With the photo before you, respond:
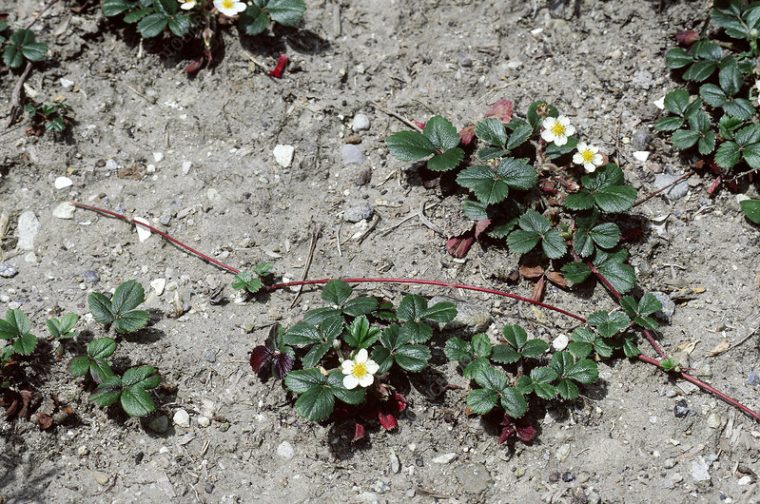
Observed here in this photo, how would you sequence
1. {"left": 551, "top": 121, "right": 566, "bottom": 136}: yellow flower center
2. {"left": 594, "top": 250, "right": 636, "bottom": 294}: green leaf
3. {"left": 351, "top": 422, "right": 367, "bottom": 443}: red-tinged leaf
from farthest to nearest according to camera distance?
1. {"left": 551, "top": 121, "right": 566, "bottom": 136}: yellow flower center
2. {"left": 594, "top": 250, "right": 636, "bottom": 294}: green leaf
3. {"left": 351, "top": 422, "right": 367, "bottom": 443}: red-tinged leaf

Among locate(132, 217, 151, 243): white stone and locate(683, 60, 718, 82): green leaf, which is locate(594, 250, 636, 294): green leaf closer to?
locate(683, 60, 718, 82): green leaf

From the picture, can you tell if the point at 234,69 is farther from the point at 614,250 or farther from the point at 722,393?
the point at 722,393

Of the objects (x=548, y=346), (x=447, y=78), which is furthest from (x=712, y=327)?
(x=447, y=78)

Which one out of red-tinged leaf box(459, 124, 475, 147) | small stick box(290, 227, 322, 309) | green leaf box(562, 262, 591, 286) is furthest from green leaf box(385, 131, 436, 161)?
green leaf box(562, 262, 591, 286)

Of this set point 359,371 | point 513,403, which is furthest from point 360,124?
point 513,403

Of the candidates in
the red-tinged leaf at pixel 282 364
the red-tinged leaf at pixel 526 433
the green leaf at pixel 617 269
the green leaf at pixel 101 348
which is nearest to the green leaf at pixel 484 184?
the green leaf at pixel 617 269

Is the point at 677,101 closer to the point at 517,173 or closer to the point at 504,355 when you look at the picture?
the point at 517,173
